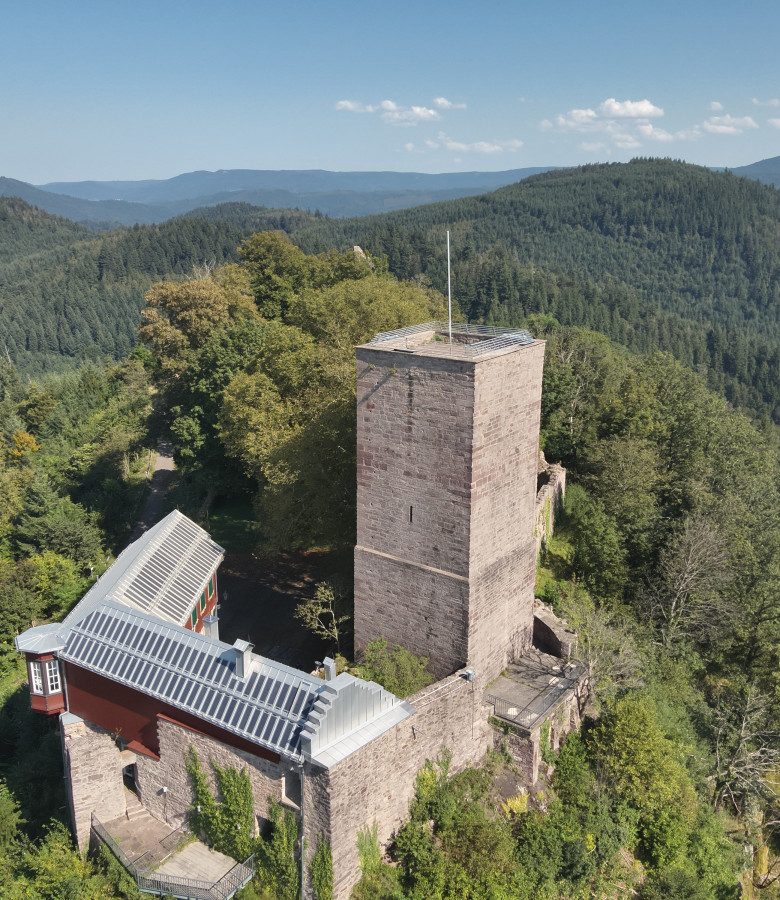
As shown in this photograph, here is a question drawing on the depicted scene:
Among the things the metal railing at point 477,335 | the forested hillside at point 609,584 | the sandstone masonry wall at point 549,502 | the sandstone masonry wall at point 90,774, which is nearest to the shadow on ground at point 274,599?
the forested hillside at point 609,584

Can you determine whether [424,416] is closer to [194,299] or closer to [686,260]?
[194,299]

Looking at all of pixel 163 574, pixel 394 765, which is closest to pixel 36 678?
pixel 163 574

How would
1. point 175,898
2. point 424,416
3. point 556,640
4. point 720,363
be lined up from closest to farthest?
1. point 175,898
2. point 424,416
3. point 556,640
4. point 720,363

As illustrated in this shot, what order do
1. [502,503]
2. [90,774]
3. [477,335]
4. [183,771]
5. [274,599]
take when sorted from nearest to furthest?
1. [183,771]
2. [90,774]
3. [502,503]
4. [477,335]
5. [274,599]

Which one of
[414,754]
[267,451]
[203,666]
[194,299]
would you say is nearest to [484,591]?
[414,754]

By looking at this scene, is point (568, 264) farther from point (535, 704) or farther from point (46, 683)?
point (46, 683)
